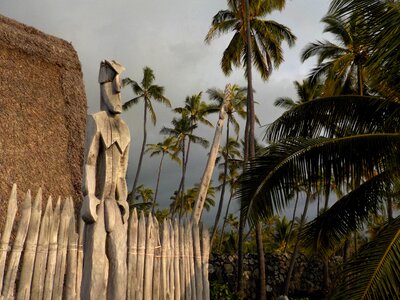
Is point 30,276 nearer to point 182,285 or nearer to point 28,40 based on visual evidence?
point 182,285

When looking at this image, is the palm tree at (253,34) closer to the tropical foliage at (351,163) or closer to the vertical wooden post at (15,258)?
the tropical foliage at (351,163)

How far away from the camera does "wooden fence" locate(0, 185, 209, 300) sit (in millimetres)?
4004

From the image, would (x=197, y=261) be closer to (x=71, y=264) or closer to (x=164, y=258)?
(x=164, y=258)

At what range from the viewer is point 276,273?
18469 millimetres

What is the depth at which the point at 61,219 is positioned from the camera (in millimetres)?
4262

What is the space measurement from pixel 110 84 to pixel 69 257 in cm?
167

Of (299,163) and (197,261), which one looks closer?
(197,261)

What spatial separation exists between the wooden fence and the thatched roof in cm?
338

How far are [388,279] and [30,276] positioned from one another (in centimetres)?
392

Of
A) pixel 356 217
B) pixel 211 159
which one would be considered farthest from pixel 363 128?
pixel 211 159

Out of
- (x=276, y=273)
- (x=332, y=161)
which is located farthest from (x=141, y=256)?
(x=276, y=273)

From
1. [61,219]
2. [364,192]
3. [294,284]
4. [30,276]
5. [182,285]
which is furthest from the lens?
[294,284]

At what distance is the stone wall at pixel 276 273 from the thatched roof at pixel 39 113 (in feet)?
29.8

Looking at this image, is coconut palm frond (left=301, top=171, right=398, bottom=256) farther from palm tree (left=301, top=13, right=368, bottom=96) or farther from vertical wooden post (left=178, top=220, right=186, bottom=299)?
palm tree (left=301, top=13, right=368, bottom=96)
